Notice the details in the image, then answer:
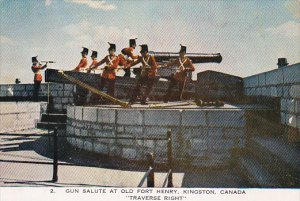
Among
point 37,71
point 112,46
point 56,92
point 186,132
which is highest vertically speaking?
point 112,46

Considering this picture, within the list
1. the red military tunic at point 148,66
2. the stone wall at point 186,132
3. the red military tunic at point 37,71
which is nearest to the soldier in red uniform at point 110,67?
the red military tunic at point 148,66

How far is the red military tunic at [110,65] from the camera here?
8125 millimetres

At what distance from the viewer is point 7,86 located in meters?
12.8

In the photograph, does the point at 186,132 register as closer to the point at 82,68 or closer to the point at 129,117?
the point at 129,117

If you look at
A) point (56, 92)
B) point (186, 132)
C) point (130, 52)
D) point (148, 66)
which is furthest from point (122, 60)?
point (56, 92)

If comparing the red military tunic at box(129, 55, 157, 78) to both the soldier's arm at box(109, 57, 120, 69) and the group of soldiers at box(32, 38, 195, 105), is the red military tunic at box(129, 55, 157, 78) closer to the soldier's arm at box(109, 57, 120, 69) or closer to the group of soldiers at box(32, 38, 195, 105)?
the group of soldiers at box(32, 38, 195, 105)

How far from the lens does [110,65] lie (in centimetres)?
812

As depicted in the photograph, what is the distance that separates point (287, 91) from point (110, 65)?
487 centimetres

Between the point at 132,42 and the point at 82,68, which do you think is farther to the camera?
the point at 82,68

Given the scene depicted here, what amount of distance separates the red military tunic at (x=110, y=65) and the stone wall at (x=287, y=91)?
13.0ft

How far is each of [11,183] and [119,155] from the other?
2.17 m

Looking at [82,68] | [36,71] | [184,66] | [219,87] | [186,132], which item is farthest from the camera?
[36,71]

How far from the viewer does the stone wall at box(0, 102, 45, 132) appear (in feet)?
28.8

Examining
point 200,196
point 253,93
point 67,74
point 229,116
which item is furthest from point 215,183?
point 67,74
